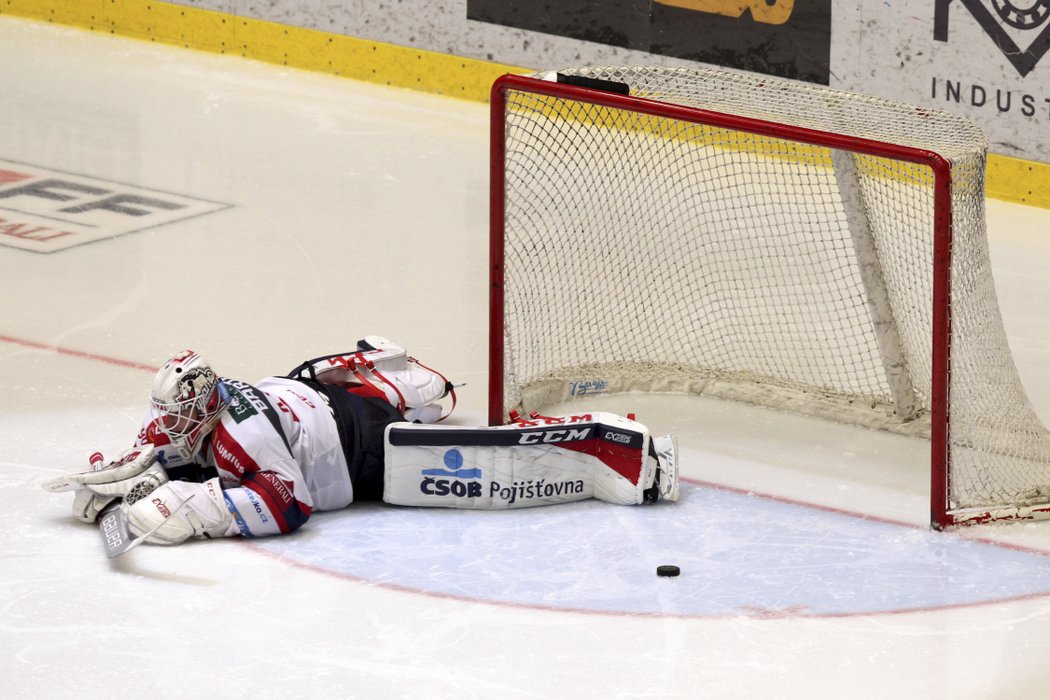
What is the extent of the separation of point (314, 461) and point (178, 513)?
1.25ft

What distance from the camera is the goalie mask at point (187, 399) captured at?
4738 mm

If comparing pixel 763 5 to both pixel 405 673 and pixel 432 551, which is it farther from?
pixel 405 673

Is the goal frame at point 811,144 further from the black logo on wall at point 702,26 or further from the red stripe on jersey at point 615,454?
the black logo on wall at point 702,26

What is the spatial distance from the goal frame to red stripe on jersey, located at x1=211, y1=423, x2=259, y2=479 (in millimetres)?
1056

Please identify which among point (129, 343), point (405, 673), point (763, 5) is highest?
point (763, 5)

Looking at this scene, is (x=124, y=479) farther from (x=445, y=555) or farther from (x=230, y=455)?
(x=445, y=555)

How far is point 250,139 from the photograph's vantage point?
8.95 m

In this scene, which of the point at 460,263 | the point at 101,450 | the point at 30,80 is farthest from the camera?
the point at 30,80

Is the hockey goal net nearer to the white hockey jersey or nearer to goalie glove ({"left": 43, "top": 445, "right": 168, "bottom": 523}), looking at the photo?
the white hockey jersey

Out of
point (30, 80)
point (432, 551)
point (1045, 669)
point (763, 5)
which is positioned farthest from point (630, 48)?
point (1045, 669)

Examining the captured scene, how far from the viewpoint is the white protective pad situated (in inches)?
200

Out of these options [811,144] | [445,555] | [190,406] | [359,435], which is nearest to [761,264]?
[811,144]

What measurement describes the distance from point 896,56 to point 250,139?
2941mm

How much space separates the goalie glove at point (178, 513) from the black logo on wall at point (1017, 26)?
4427 millimetres
